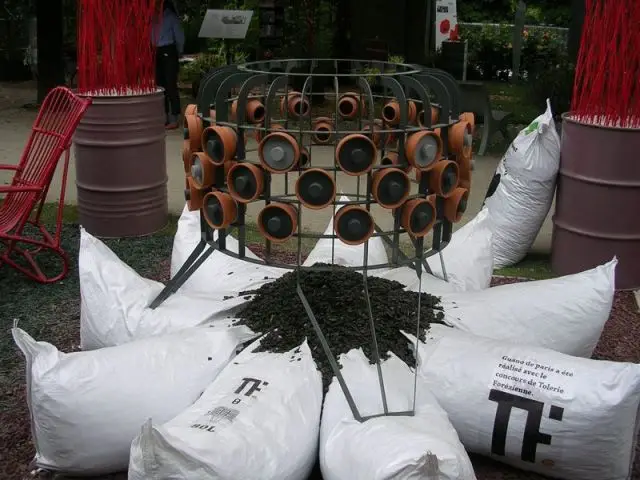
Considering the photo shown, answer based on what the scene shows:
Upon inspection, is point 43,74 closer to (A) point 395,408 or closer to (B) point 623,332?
(B) point 623,332

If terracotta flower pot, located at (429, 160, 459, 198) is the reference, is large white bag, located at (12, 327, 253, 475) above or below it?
below

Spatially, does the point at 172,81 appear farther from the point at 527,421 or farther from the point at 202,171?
the point at 527,421

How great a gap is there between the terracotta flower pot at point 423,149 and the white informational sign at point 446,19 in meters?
10.2

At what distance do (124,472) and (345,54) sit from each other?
36.7ft

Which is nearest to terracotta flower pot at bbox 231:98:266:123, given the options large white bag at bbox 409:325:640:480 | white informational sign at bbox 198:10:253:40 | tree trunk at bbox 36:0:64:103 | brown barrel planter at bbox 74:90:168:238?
large white bag at bbox 409:325:640:480

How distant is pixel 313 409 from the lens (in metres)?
2.33

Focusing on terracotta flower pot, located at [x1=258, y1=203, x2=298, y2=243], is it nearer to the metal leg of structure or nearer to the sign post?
the metal leg of structure

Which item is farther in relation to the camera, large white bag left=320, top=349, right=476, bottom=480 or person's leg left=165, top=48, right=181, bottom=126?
person's leg left=165, top=48, right=181, bottom=126

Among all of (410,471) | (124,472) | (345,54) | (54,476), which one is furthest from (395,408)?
(345,54)

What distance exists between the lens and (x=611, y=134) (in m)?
4.15

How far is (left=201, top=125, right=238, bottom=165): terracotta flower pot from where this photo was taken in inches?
95.9

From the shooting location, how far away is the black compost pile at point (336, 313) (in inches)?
103

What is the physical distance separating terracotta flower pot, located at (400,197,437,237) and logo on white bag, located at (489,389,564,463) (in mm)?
517

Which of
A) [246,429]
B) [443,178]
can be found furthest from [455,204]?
[246,429]
